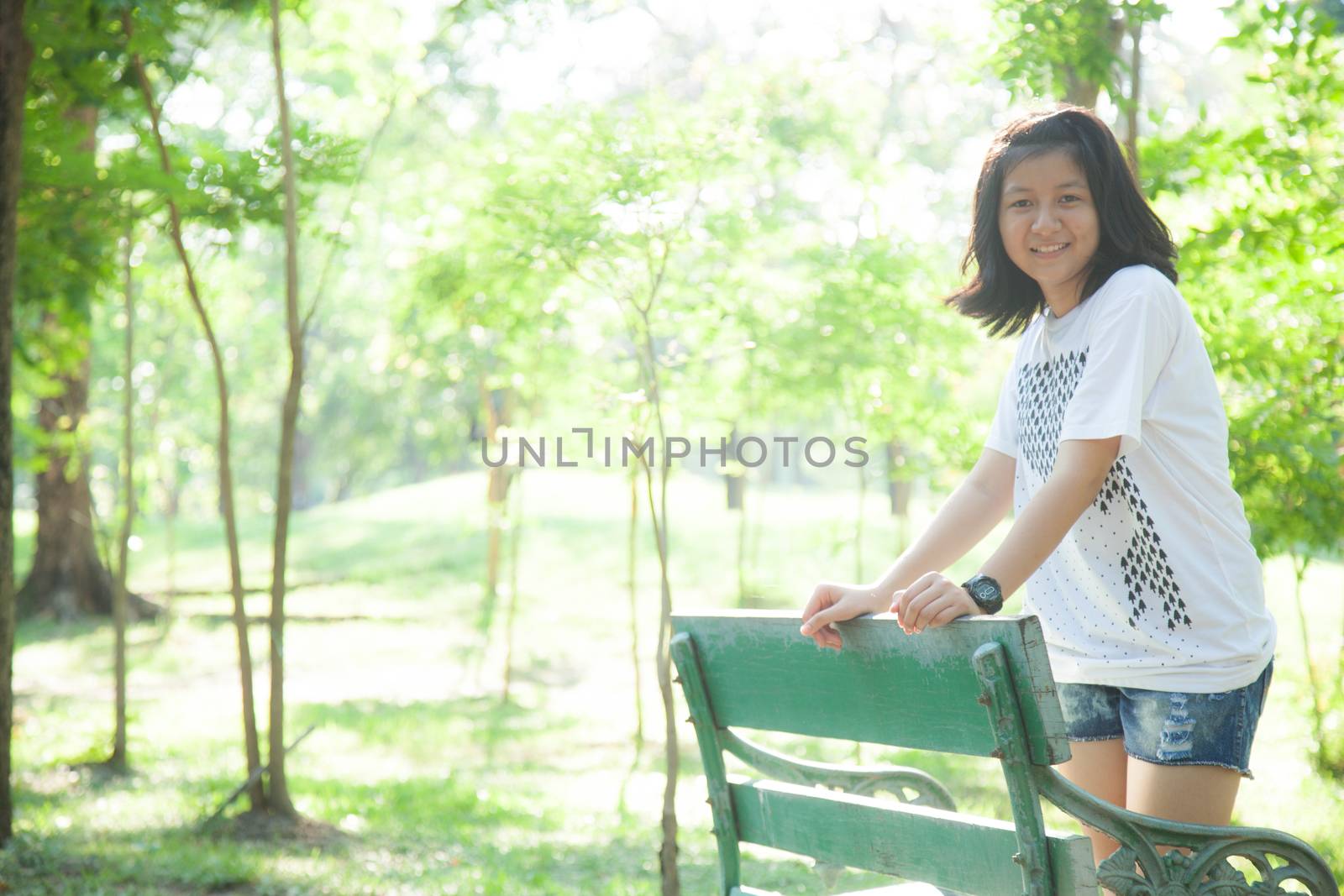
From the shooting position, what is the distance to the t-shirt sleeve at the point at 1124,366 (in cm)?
183

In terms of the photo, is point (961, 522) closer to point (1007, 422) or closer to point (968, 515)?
point (968, 515)

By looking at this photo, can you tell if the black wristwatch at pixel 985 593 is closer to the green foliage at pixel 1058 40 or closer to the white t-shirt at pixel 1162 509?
the white t-shirt at pixel 1162 509

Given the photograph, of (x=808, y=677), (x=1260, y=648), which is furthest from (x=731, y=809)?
(x=1260, y=648)

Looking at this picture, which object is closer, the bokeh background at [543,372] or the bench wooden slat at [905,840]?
the bench wooden slat at [905,840]

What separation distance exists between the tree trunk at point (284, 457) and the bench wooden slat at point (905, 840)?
12.1 ft

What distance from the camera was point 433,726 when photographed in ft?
34.8

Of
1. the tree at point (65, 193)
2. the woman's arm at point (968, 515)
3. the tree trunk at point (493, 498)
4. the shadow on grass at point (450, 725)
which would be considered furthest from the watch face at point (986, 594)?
the tree trunk at point (493, 498)

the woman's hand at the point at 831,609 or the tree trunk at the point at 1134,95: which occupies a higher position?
the tree trunk at the point at 1134,95

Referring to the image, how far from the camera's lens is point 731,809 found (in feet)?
7.20

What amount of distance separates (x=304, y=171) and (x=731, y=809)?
4383 millimetres

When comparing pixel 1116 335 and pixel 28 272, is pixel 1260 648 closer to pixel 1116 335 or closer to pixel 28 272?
pixel 1116 335

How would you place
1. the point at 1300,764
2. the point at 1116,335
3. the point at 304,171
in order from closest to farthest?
the point at 1116,335 < the point at 304,171 < the point at 1300,764

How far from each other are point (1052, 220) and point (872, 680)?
2.58 ft

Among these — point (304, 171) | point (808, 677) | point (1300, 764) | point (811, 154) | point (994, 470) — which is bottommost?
point (1300, 764)
